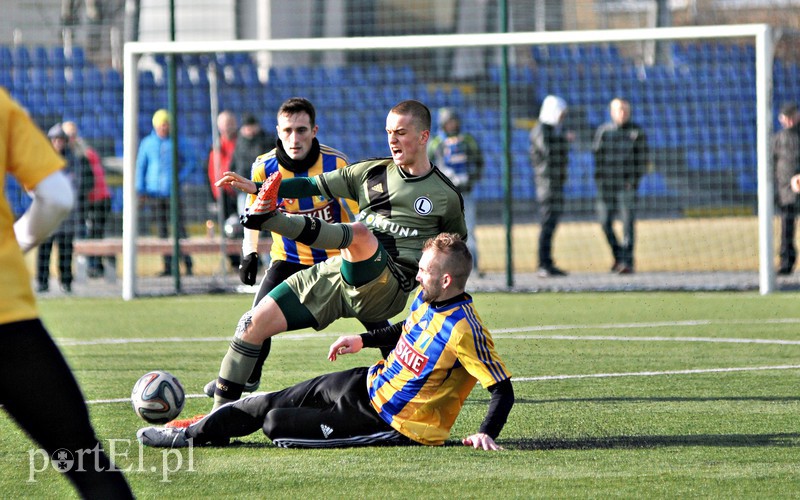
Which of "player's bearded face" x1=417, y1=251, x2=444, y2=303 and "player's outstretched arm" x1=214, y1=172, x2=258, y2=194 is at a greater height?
"player's outstretched arm" x1=214, y1=172, x2=258, y2=194

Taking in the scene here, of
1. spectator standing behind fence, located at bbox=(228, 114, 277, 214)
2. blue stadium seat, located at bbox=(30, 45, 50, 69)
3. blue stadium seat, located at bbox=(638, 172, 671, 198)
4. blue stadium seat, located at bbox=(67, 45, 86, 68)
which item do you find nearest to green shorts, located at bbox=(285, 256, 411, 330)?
spectator standing behind fence, located at bbox=(228, 114, 277, 214)

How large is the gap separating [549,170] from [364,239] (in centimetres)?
983

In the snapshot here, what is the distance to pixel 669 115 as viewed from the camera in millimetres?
17625

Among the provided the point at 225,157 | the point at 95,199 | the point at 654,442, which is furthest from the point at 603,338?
the point at 95,199

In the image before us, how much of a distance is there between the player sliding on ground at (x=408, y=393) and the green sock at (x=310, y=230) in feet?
1.46

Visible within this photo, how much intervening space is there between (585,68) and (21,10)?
12.7 meters

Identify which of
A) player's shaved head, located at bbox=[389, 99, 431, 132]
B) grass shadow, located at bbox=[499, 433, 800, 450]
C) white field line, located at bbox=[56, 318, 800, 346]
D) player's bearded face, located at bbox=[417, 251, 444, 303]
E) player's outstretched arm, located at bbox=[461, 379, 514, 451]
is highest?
player's shaved head, located at bbox=[389, 99, 431, 132]

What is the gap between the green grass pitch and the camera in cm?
482

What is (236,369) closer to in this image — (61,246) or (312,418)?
(312,418)

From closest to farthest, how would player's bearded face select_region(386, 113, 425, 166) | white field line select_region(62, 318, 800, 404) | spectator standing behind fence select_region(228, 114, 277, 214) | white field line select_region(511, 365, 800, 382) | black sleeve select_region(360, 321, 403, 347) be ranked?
black sleeve select_region(360, 321, 403, 347), player's bearded face select_region(386, 113, 425, 166), white field line select_region(511, 365, 800, 382), white field line select_region(62, 318, 800, 404), spectator standing behind fence select_region(228, 114, 277, 214)

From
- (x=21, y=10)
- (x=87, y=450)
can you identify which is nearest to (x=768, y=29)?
(x=87, y=450)

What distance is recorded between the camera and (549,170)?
15406 millimetres

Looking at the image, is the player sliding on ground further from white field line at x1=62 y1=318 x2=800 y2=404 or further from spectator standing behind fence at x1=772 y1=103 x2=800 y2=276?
spectator standing behind fence at x1=772 y1=103 x2=800 y2=276

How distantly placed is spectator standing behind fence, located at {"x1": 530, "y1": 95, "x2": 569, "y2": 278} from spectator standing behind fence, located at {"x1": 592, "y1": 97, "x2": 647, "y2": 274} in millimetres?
467
